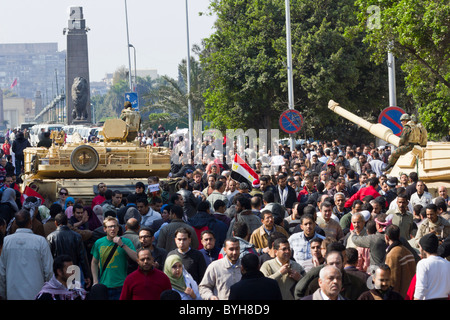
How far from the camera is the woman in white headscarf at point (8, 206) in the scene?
14070 mm

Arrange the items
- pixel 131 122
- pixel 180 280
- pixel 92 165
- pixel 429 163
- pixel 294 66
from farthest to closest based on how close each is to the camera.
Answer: pixel 294 66
pixel 131 122
pixel 92 165
pixel 429 163
pixel 180 280

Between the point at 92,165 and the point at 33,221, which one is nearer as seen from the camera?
the point at 33,221

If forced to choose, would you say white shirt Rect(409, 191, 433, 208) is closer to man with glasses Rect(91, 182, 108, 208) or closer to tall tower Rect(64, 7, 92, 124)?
man with glasses Rect(91, 182, 108, 208)

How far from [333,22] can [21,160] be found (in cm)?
1481

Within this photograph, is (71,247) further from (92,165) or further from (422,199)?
(92,165)

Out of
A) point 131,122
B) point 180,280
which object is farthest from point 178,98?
point 180,280

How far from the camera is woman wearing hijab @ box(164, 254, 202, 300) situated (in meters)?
8.88

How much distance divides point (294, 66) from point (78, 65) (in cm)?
2763

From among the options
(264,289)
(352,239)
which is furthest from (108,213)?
(264,289)

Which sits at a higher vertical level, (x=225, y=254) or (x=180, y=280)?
(x=225, y=254)

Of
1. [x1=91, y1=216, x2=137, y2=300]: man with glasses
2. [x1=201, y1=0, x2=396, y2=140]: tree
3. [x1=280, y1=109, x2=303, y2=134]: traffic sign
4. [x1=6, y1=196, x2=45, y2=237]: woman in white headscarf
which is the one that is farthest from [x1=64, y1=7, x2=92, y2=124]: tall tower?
[x1=91, y1=216, x2=137, y2=300]: man with glasses

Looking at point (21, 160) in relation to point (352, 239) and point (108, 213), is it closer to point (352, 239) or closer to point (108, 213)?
point (108, 213)

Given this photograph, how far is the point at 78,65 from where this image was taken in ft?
199
